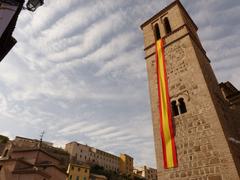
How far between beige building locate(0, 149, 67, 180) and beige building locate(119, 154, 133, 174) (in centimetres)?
5467

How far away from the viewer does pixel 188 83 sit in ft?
39.8

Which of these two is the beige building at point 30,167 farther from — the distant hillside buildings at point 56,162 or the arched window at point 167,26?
the arched window at point 167,26

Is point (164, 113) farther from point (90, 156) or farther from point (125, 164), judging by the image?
point (125, 164)

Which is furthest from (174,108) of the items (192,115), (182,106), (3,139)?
(3,139)

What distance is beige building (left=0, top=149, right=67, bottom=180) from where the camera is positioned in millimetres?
20250

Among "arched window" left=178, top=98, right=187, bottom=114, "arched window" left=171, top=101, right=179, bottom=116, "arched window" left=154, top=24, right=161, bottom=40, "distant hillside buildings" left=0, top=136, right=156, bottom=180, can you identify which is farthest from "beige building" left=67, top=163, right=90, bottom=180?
"arched window" left=178, top=98, right=187, bottom=114

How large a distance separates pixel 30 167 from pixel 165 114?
17567mm

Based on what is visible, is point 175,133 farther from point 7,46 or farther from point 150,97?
point 7,46

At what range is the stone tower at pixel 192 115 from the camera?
932cm

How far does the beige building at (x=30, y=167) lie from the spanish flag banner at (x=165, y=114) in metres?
14.8

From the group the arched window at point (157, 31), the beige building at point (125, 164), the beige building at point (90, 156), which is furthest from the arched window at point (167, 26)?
the beige building at point (125, 164)

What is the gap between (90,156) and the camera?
70750mm

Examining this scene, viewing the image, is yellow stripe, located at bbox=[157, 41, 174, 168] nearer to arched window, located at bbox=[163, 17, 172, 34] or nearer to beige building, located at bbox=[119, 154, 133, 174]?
arched window, located at bbox=[163, 17, 172, 34]

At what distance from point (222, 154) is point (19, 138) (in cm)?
6647
